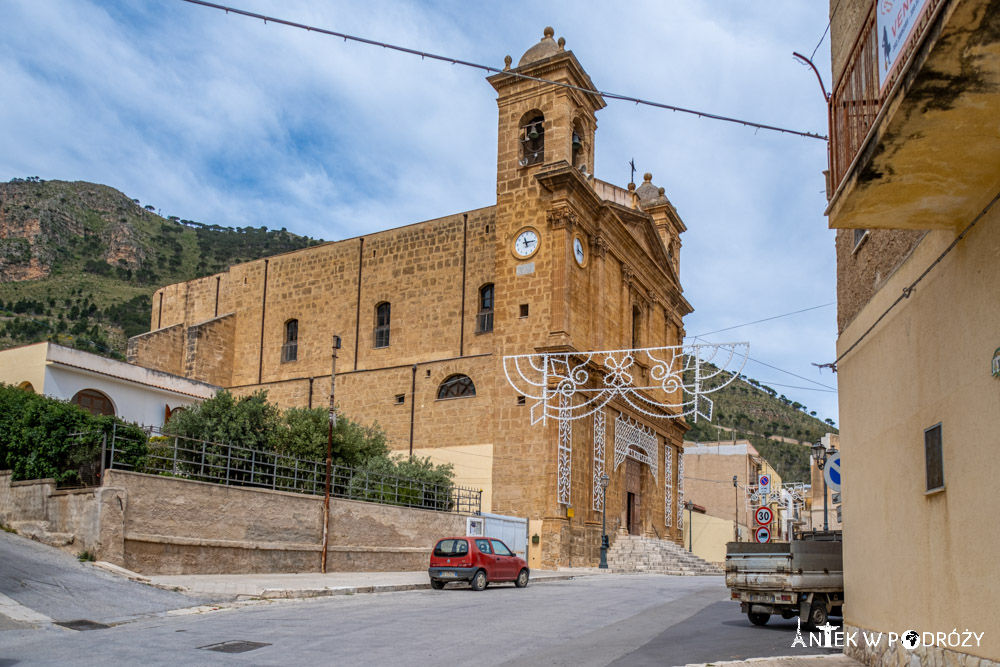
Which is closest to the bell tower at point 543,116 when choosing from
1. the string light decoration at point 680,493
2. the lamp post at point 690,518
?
the string light decoration at point 680,493

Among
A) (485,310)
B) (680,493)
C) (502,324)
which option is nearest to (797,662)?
(502,324)

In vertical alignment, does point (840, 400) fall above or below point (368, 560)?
above

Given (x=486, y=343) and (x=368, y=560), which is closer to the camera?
(x=368, y=560)

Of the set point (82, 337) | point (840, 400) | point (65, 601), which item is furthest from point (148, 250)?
point (840, 400)

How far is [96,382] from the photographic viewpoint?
28.0m

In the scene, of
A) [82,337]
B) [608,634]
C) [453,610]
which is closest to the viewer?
[608,634]

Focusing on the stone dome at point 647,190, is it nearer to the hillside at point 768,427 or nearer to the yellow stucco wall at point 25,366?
the yellow stucco wall at point 25,366

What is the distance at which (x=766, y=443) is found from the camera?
315 feet

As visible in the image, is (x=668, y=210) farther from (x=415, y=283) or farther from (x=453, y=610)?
(x=453, y=610)

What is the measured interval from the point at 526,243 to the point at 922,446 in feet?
79.3

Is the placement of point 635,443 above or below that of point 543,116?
below

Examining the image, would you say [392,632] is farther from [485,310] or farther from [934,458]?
[485,310]

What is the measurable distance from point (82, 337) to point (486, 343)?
121 ft

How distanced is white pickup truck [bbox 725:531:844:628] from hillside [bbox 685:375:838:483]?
251 ft
